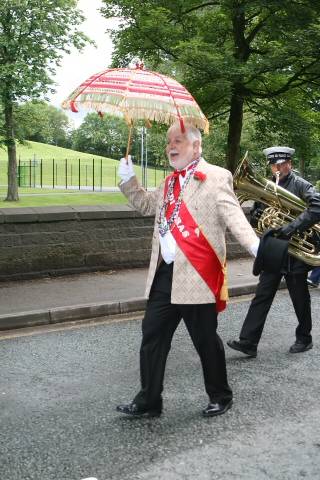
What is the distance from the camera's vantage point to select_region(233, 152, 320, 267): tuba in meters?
5.41

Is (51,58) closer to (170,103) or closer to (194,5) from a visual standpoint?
(194,5)

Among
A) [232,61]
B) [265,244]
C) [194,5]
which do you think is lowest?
[265,244]

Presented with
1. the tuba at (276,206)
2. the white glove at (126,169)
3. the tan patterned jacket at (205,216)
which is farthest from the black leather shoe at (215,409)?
the tuba at (276,206)

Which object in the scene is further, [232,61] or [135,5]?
[135,5]

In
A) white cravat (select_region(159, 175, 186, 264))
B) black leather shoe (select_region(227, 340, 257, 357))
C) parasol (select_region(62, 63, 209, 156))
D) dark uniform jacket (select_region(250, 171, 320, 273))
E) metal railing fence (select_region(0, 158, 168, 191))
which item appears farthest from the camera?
metal railing fence (select_region(0, 158, 168, 191))

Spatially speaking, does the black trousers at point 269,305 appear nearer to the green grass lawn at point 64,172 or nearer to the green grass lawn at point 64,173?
the green grass lawn at point 64,173

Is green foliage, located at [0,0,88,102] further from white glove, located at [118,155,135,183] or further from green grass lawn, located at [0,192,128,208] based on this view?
white glove, located at [118,155,135,183]

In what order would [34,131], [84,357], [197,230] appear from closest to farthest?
[197,230], [84,357], [34,131]

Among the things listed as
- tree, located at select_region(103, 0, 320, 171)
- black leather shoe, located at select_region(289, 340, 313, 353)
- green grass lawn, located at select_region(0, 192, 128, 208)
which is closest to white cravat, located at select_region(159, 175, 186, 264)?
black leather shoe, located at select_region(289, 340, 313, 353)

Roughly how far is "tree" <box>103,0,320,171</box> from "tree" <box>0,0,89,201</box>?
570 centimetres

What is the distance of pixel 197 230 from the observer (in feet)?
12.9

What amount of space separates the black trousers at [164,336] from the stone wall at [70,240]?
4.60 metres

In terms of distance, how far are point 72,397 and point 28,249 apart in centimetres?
418

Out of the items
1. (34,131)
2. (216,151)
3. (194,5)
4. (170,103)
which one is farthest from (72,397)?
(216,151)
